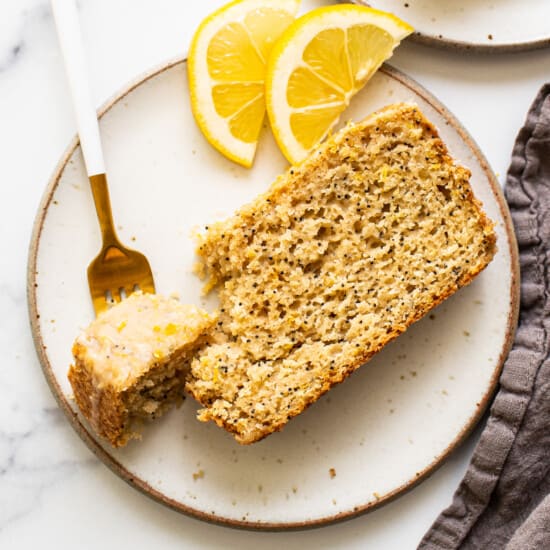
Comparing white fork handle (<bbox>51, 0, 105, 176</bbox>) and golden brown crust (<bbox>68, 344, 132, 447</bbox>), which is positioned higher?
white fork handle (<bbox>51, 0, 105, 176</bbox>)

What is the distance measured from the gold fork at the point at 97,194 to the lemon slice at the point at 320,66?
606 mm

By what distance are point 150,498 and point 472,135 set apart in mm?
1723

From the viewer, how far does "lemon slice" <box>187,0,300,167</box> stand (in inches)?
112

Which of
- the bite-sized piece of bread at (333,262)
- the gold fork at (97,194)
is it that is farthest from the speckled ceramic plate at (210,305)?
the bite-sized piece of bread at (333,262)

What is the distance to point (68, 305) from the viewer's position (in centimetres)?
285

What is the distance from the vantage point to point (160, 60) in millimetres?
3025

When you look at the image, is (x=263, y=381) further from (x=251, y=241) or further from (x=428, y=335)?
(x=428, y=335)

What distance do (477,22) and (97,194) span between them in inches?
59.2

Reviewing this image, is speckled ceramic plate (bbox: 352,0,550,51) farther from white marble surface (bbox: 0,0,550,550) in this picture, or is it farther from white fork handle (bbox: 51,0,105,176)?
white fork handle (bbox: 51,0,105,176)

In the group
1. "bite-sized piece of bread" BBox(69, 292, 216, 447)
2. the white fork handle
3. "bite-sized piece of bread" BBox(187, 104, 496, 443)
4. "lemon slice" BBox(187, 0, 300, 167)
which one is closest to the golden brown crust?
"bite-sized piece of bread" BBox(69, 292, 216, 447)

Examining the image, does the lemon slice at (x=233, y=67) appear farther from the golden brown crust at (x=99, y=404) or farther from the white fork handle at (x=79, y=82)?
the golden brown crust at (x=99, y=404)

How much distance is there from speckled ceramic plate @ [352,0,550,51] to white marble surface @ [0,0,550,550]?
64 millimetres

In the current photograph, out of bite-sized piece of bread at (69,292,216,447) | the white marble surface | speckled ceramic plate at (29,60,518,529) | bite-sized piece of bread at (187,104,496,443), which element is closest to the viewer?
bite-sized piece of bread at (69,292,216,447)

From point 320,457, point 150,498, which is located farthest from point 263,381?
point 150,498
